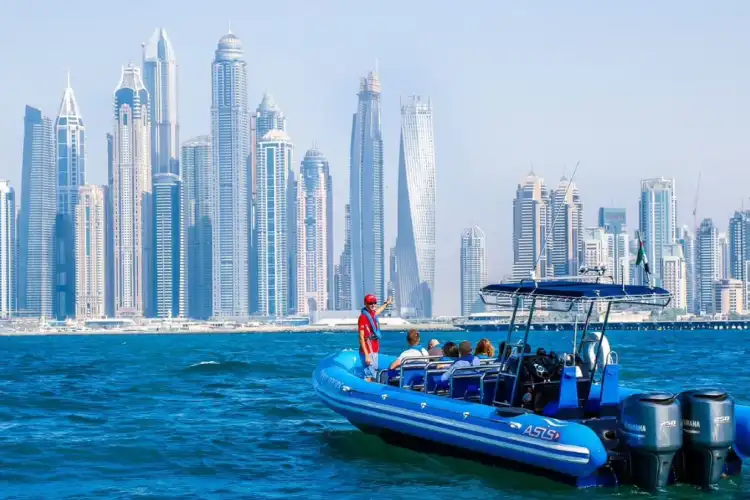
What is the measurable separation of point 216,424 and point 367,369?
4.34 meters

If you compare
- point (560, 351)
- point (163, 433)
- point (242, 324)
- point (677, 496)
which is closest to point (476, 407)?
point (560, 351)

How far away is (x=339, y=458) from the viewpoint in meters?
15.4

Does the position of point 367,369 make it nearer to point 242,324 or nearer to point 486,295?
point 486,295

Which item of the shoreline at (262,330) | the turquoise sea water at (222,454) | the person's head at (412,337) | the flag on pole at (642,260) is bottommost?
the shoreline at (262,330)

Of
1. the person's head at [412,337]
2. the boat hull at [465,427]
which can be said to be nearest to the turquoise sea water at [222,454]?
the boat hull at [465,427]

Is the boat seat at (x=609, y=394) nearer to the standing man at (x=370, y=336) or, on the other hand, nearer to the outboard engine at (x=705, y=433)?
the outboard engine at (x=705, y=433)

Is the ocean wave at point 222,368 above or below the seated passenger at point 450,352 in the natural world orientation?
below

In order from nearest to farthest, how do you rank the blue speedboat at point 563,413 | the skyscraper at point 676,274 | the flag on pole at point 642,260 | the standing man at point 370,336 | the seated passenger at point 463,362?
the blue speedboat at point 563,413, the flag on pole at point 642,260, the seated passenger at point 463,362, the standing man at point 370,336, the skyscraper at point 676,274

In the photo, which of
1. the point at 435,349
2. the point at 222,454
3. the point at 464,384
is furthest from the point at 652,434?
the point at 222,454

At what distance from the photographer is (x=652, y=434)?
11.7m

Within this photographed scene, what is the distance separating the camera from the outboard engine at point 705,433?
467 inches

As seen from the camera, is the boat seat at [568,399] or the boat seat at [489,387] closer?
the boat seat at [568,399]

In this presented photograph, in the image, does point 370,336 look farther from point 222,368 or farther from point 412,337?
point 222,368

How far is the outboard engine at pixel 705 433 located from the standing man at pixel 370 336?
15.4 feet
